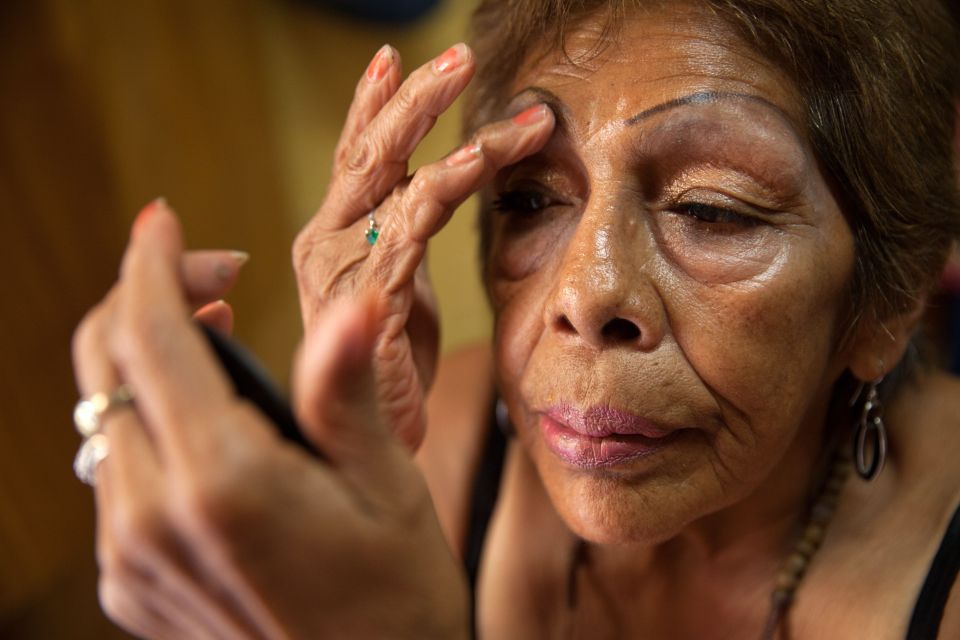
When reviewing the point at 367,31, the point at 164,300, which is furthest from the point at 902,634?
the point at 367,31

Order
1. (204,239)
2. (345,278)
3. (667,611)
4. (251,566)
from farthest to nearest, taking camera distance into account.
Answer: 1. (204,239)
2. (667,611)
3. (345,278)
4. (251,566)

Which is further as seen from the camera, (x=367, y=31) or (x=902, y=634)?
(x=367, y=31)

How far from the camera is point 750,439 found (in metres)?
1.01

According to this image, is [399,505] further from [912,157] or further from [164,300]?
[912,157]

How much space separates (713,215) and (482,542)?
2.05 ft

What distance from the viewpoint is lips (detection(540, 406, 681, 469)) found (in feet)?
3.16

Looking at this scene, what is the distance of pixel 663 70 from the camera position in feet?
3.21

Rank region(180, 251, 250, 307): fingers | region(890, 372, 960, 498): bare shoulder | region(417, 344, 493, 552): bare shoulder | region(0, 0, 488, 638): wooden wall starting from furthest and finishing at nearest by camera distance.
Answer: region(0, 0, 488, 638): wooden wall → region(417, 344, 493, 552): bare shoulder → region(890, 372, 960, 498): bare shoulder → region(180, 251, 250, 307): fingers

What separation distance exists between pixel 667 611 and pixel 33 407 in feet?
4.11


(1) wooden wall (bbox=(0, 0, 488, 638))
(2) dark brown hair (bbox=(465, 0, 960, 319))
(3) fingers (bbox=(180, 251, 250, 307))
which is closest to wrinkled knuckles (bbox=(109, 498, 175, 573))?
(3) fingers (bbox=(180, 251, 250, 307))

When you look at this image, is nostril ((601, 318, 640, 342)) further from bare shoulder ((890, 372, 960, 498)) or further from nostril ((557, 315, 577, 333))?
bare shoulder ((890, 372, 960, 498))

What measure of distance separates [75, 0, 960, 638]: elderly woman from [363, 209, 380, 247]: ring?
0.6 inches

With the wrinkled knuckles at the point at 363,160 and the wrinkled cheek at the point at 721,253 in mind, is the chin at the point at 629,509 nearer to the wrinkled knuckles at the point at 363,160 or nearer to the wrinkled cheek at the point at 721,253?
the wrinkled cheek at the point at 721,253

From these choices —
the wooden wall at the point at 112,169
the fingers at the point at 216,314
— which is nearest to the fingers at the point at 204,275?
the fingers at the point at 216,314
